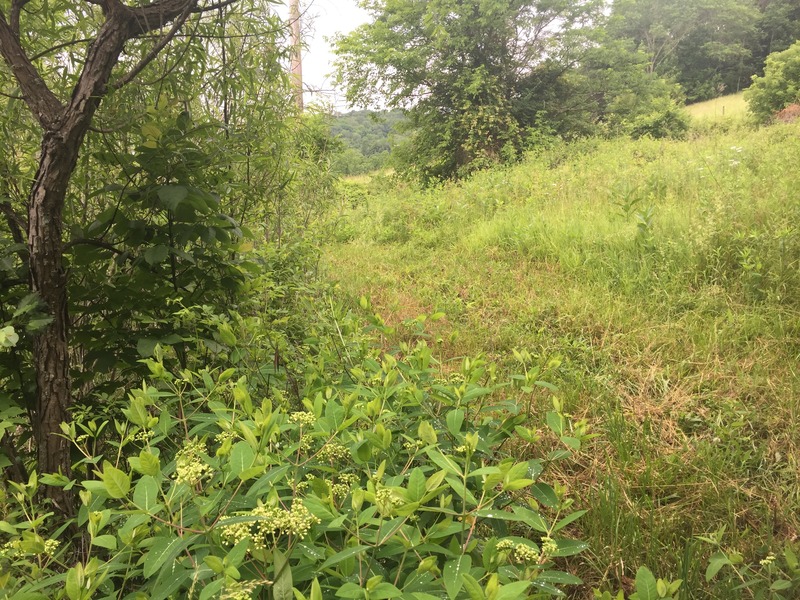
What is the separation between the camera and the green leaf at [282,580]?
0.76m

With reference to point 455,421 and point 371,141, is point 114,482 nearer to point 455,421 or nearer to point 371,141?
point 455,421

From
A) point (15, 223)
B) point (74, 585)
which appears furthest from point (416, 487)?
point (15, 223)

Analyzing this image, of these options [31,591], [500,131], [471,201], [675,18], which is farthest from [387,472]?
[675,18]

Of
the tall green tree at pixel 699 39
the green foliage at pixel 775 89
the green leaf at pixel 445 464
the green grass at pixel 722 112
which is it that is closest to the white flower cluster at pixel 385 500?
the green leaf at pixel 445 464

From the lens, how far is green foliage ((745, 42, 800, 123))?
9.51 meters

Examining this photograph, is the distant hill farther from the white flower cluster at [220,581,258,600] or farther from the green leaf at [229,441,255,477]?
the white flower cluster at [220,581,258,600]

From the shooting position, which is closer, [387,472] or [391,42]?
[387,472]

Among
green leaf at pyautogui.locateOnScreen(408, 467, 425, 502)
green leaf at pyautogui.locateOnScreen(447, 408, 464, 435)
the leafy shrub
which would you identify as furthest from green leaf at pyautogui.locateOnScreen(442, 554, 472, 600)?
the leafy shrub

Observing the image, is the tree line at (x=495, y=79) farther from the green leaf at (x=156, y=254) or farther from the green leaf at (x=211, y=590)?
the green leaf at (x=211, y=590)

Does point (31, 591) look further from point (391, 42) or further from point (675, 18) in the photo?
point (675, 18)

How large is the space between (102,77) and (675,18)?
35394mm

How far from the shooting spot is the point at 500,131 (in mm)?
11539

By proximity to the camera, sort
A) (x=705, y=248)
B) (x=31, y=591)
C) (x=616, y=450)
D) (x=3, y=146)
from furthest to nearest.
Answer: (x=705, y=248) → (x=616, y=450) → (x=3, y=146) → (x=31, y=591)

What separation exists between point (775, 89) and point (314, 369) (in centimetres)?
1288
